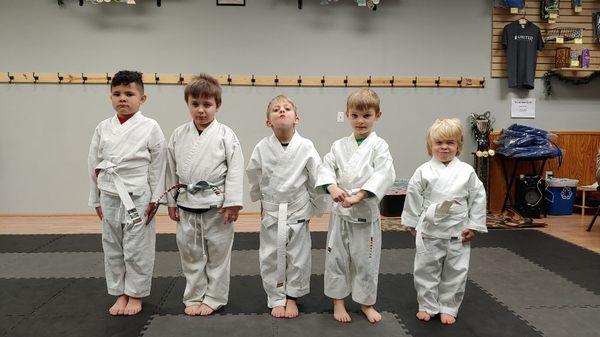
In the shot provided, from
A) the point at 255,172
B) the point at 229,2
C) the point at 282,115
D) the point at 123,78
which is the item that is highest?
the point at 229,2

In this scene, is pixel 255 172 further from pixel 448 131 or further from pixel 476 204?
pixel 476 204

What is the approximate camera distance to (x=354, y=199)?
2365mm

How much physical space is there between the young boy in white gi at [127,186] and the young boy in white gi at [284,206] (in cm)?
62

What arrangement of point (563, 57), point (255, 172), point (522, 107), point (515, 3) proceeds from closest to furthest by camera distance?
point (255, 172) → point (515, 3) → point (563, 57) → point (522, 107)

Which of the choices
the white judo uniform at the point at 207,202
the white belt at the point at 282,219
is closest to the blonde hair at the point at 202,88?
the white judo uniform at the point at 207,202

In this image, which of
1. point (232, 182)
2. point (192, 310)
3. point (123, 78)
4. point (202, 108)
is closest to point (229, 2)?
point (123, 78)

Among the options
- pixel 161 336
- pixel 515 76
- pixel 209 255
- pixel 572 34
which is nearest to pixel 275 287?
pixel 209 255

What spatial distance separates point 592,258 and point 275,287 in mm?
2926

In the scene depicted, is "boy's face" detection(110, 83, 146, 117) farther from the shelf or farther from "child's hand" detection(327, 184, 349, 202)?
the shelf

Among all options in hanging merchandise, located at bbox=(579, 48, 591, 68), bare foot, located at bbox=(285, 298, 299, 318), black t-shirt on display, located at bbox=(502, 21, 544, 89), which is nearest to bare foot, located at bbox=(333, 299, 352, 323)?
bare foot, located at bbox=(285, 298, 299, 318)

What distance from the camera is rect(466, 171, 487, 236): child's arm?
2502 mm

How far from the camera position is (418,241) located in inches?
99.1

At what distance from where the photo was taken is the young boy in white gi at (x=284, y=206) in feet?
8.37

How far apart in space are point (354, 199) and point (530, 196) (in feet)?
13.7
